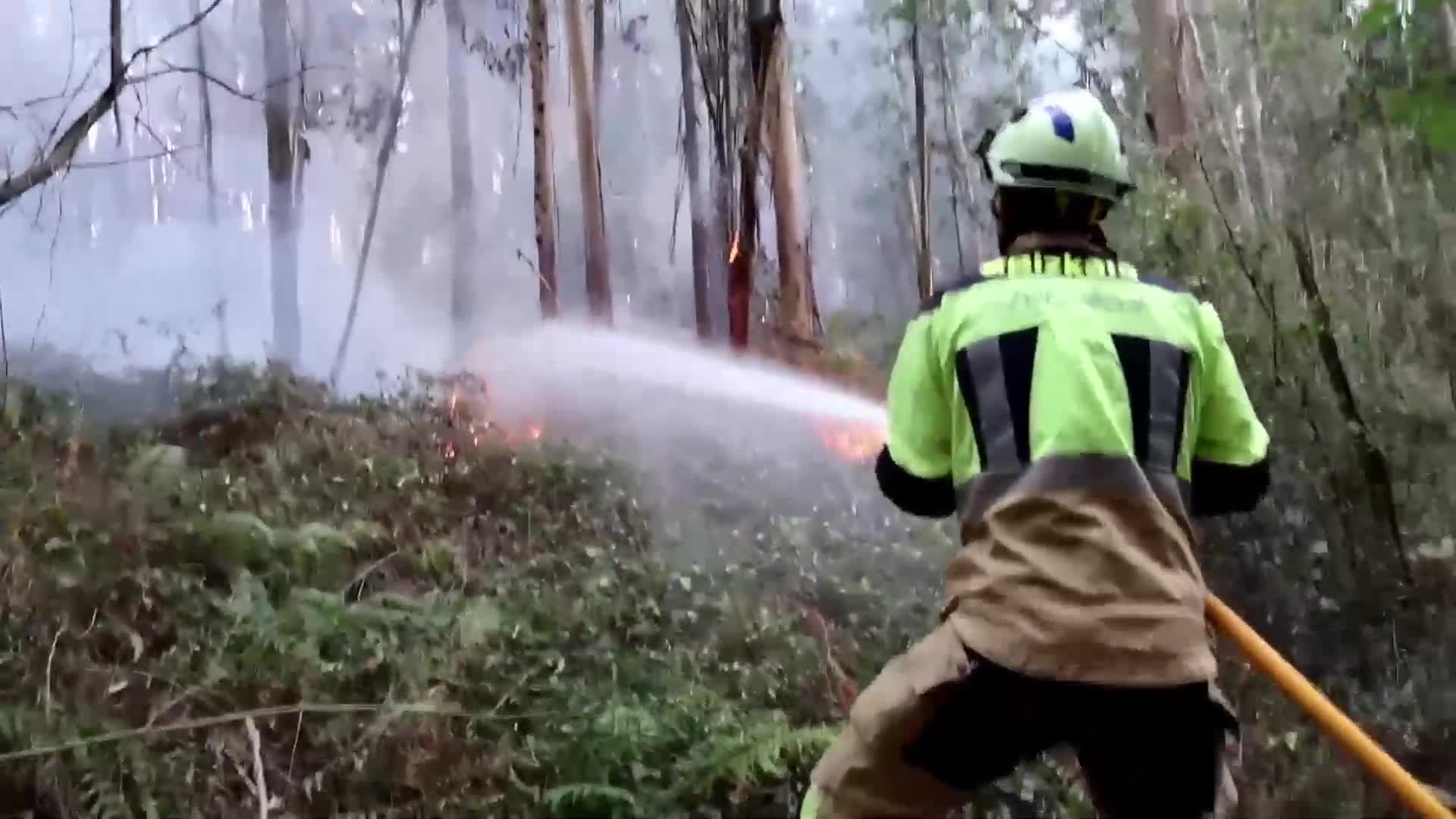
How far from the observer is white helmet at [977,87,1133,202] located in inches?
82.7

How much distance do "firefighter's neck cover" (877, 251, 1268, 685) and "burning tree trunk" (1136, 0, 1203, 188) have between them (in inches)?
110

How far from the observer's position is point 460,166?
17.9 feet

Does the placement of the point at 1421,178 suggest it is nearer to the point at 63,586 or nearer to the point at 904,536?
the point at 904,536

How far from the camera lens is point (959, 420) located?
2.00 m

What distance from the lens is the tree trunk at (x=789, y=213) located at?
5316mm

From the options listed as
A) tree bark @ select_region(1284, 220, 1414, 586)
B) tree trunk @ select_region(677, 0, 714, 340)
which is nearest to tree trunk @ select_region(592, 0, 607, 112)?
tree trunk @ select_region(677, 0, 714, 340)

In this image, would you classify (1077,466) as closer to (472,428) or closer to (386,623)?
(386,623)

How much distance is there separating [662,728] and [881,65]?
3801 millimetres

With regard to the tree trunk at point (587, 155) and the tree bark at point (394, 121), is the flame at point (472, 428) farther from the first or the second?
the tree bark at point (394, 121)

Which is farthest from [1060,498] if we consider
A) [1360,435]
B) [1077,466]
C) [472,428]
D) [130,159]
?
[130,159]

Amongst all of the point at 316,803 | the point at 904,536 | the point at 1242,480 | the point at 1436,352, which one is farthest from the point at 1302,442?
the point at 316,803

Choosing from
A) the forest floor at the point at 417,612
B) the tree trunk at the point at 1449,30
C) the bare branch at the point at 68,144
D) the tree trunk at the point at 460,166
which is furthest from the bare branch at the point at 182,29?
the tree trunk at the point at 1449,30

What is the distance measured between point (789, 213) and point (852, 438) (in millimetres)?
1172

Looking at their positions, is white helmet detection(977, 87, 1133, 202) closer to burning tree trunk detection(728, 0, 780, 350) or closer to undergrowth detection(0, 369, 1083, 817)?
undergrowth detection(0, 369, 1083, 817)
